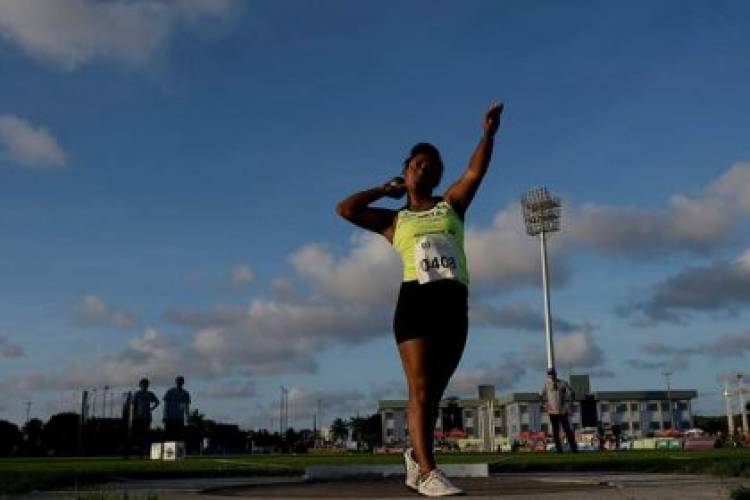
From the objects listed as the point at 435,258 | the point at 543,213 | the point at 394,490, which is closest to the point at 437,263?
the point at 435,258

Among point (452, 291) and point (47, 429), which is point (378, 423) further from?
point (452, 291)

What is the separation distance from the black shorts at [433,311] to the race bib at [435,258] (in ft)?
0.15

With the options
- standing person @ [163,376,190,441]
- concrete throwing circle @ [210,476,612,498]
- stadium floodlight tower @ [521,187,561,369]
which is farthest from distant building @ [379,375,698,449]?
concrete throwing circle @ [210,476,612,498]

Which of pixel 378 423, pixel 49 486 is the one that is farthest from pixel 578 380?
pixel 49 486

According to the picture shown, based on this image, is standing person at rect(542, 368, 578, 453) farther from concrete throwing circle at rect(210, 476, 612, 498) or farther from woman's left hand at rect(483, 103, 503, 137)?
woman's left hand at rect(483, 103, 503, 137)

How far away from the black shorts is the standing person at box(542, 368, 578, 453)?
18110 millimetres

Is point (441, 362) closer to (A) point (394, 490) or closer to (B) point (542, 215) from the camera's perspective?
(A) point (394, 490)

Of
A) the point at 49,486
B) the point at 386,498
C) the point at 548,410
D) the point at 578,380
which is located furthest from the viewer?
the point at 578,380

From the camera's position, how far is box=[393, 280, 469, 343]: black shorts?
4961mm

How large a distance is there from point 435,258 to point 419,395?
0.85 metres

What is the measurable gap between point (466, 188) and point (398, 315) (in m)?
0.97

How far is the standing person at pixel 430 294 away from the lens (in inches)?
196

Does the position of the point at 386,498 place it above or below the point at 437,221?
below

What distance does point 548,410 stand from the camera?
22594 millimetres
